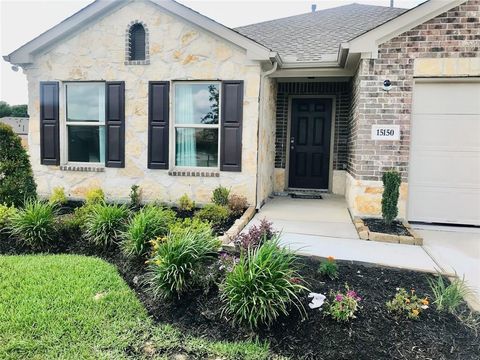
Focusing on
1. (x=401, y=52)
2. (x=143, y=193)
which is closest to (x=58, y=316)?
(x=143, y=193)

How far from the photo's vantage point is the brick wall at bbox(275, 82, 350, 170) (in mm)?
9008

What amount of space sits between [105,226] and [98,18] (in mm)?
4761

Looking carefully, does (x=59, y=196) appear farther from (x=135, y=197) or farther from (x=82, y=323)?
(x=82, y=323)

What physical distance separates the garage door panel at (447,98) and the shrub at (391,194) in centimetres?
138

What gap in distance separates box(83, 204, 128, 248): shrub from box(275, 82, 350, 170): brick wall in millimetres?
5189

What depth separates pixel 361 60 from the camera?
6.25 metres

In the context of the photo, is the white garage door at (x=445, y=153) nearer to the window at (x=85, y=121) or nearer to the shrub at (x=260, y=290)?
the shrub at (x=260, y=290)

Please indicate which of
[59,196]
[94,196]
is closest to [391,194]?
[94,196]

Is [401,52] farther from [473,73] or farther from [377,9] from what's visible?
[377,9]

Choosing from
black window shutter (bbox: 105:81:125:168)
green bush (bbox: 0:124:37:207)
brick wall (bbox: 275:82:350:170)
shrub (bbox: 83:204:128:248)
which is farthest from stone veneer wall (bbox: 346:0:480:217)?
green bush (bbox: 0:124:37:207)

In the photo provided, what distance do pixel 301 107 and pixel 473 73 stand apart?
4.14 meters

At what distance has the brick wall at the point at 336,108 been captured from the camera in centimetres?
901

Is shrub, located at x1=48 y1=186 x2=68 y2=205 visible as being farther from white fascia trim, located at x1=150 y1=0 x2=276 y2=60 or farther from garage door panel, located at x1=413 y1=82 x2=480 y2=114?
garage door panel, located at x1=413 y1=82 x2=480 y2=114

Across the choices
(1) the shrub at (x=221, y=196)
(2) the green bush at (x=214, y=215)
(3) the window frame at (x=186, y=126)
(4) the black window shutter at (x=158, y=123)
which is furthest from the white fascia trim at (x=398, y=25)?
(4) the black window shutter at (x=158, y=123)
